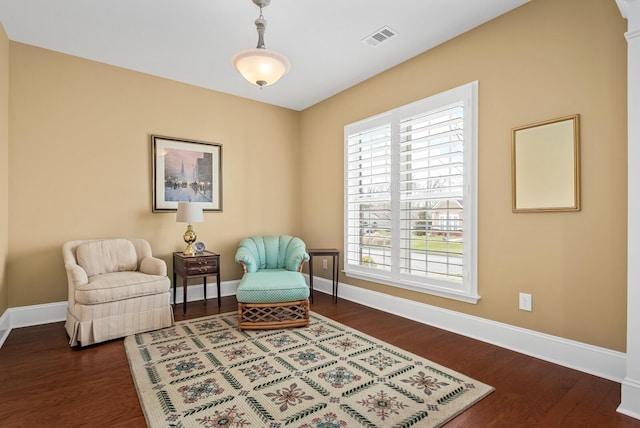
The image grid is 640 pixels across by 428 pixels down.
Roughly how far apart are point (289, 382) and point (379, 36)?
2.97 metres

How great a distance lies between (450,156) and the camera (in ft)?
10.2

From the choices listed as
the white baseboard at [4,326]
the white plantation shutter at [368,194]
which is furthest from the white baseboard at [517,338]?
the white baseboard at [4,326]

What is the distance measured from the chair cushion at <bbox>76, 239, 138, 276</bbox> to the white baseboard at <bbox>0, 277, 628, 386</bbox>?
0.63 meters

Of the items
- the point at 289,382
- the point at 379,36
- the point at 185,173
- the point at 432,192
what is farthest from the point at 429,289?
the point at 185,173

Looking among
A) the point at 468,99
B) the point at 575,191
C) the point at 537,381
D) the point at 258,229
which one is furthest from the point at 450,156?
the point at 258,229

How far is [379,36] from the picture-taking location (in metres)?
3.08

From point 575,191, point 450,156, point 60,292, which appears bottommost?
point 60,292

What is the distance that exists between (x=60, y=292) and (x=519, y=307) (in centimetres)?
435

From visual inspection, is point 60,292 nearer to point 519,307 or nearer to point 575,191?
point 519,307

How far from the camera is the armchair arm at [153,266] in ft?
10.7

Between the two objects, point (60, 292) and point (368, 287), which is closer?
point (60, 292)

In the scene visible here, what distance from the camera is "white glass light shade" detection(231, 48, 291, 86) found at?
225 cm

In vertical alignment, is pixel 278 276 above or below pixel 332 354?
above

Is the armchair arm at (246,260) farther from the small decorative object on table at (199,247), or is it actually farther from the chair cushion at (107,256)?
the chair cushion at (107,256)
